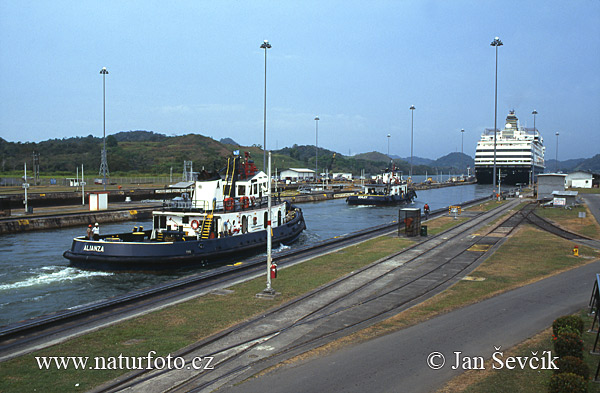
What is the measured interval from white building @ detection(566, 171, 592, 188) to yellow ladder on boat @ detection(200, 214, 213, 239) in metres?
84.0

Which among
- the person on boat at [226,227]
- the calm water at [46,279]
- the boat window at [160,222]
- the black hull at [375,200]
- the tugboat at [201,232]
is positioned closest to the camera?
the calm water at [46,279]

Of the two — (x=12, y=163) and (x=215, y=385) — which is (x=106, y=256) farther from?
(x=12, y=163)

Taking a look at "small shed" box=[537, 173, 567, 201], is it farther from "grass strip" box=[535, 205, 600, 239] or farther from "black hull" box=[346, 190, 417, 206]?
"black hull" box=[346, 190, 417, 206]

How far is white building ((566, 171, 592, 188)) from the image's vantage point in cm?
8362

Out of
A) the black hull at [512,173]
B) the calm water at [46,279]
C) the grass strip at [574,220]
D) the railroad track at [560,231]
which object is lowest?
the calm water at [46,279]

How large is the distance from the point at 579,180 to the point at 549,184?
36521mm

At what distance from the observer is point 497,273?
18.7m

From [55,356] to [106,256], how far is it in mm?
12634

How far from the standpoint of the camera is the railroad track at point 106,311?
11.5 metres

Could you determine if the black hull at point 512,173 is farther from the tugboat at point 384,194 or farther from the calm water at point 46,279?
Answer: the calm water at point 46,279

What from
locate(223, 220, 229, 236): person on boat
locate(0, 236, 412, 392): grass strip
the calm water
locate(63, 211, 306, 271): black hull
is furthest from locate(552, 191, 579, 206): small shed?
locate(63, 211, 306, 271): black hull

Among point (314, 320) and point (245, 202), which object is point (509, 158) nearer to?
point (245, 202)

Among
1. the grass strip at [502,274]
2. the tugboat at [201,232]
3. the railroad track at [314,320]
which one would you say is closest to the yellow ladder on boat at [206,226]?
the tugboat at [201,232]

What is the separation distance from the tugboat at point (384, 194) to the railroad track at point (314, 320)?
1766 inches
